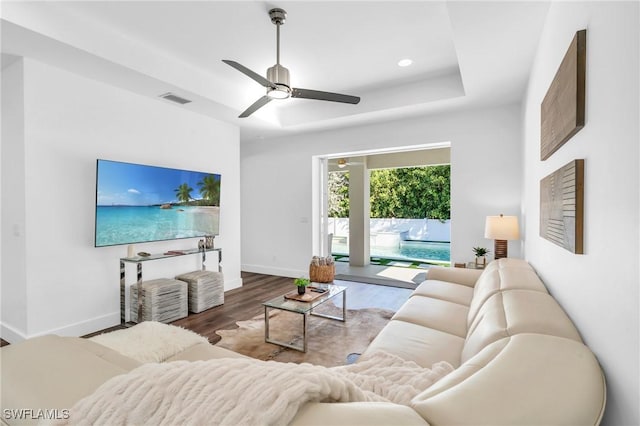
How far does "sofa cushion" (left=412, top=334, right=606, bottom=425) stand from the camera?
2.41 ft

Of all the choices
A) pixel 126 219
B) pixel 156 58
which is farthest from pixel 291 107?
pixel 126 219

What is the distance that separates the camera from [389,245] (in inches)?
360

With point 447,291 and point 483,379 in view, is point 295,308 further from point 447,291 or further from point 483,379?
point 483,379

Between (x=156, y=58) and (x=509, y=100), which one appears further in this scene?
(x=509, y=100)

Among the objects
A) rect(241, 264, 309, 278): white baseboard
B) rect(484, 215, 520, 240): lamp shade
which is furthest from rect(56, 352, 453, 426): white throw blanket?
rect(241, 264, 309, 278): white baseboard

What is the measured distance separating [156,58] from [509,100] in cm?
410

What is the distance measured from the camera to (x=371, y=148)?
5.06 meters

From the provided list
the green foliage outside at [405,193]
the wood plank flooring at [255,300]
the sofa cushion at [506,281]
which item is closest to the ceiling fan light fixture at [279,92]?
the sofa cushion at [506,281]

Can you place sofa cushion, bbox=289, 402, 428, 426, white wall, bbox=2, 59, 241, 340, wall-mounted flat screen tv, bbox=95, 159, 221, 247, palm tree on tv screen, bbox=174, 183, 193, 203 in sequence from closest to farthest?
1. sofa cushion, bbox=289, 402, 428, 426
2. white wall, bbox=2, 59, 241, 340
3. wall-mounted flat screen tv, bbox=95, 159, 221, 247
4. palm tree on tv screen, bbox=174, 183, 193, 203

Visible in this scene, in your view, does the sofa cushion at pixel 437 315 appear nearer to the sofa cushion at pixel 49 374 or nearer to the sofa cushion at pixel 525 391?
the sofa cushion at pixel 525 391

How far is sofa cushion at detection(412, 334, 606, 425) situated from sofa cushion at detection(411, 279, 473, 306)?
167 cm

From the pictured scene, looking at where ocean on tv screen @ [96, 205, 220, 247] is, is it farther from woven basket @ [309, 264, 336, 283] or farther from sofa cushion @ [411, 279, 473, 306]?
sofa cushion @ [411, 279, 473, 306]

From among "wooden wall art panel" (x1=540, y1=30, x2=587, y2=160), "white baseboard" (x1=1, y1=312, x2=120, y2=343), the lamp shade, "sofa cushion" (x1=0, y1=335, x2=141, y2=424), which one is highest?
"wooden wall art panel" (x1=540, y1=30, x2=587, y2=160)

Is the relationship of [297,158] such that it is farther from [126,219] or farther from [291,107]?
[126,219]
